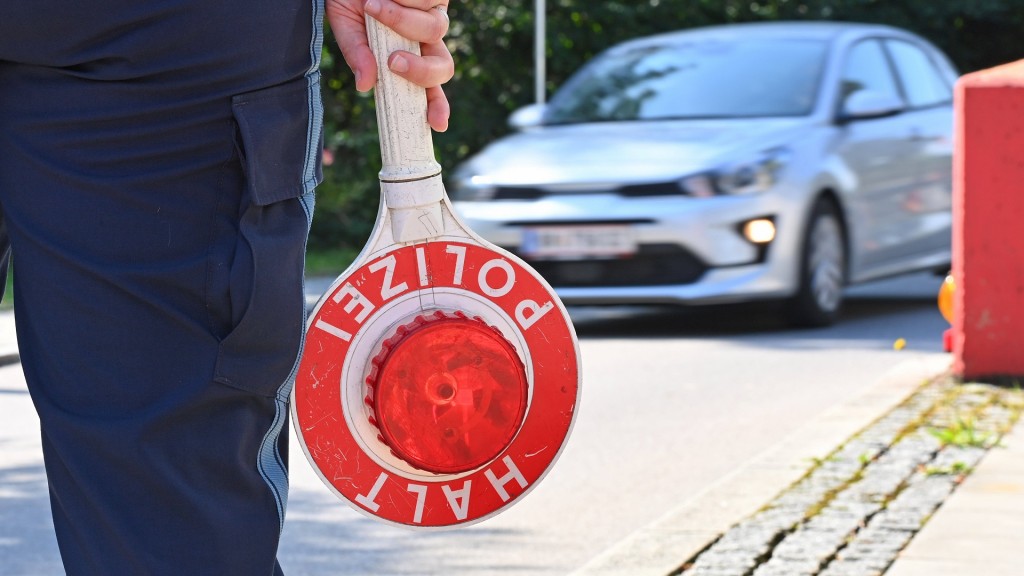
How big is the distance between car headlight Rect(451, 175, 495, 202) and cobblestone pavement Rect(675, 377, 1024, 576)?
2.79 meters

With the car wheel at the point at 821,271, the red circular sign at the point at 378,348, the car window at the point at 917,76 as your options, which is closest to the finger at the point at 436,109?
the red circular sign at the point at 378,348

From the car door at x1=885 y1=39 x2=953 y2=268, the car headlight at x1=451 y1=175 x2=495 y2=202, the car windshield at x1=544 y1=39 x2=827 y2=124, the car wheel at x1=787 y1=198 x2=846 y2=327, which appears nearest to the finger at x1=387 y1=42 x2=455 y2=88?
the car headlight at x1=451 y1=175 x2=495 y2=202

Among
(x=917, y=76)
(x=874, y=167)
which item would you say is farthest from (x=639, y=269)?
(x=917, y=76)

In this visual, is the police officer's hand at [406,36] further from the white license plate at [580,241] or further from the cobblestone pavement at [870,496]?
the white license plate at [580,241]

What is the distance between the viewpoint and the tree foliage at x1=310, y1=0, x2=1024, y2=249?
16.0m

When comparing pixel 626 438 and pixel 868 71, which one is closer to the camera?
pixel 626 438

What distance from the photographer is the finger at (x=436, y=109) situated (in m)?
2.11

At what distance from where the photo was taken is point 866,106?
913 cm

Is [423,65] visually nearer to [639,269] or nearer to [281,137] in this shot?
[281,137]

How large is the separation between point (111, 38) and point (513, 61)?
1712 centimetres

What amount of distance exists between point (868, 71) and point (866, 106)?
0.80 m

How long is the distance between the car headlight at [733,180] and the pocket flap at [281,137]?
21.1 feet

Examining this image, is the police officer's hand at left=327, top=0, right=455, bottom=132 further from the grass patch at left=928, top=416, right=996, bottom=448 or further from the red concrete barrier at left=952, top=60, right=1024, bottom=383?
the red concrete barrier at left=952, top=60, right=1024, bottom=383

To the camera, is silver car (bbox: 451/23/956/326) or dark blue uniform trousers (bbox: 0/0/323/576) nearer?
dark blue uniform trousers (bbox: 0/0/323/576)
